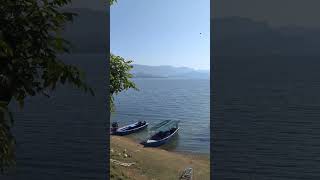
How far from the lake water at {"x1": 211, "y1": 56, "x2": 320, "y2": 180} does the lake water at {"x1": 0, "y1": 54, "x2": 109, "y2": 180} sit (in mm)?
1348

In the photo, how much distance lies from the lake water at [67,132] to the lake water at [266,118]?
1.35 m

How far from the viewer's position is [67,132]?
5363 millimetres

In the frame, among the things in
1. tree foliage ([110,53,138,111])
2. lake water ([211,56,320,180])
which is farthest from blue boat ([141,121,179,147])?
lake water ([211,56,320,180])

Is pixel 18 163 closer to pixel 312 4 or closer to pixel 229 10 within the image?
pixel 229 10

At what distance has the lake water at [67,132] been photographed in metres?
5.29

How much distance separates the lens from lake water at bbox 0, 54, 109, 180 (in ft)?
17.4

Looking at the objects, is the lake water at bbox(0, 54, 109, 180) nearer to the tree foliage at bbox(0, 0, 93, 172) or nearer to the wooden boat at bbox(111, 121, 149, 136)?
the tree foliage at bbox(0, 0, 93, 172)

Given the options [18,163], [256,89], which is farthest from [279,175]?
[18,163]

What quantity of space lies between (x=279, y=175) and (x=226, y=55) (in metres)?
1.45

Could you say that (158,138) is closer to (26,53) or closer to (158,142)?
(158,142)

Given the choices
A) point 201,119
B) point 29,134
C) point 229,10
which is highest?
point 229,10

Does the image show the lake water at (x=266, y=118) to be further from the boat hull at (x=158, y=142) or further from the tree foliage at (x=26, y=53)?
the boat hull at (x=158, y=142)

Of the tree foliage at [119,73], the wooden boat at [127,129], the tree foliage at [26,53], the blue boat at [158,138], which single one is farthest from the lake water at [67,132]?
the wooden boat at [127,129]

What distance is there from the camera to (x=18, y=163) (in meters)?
5.55
